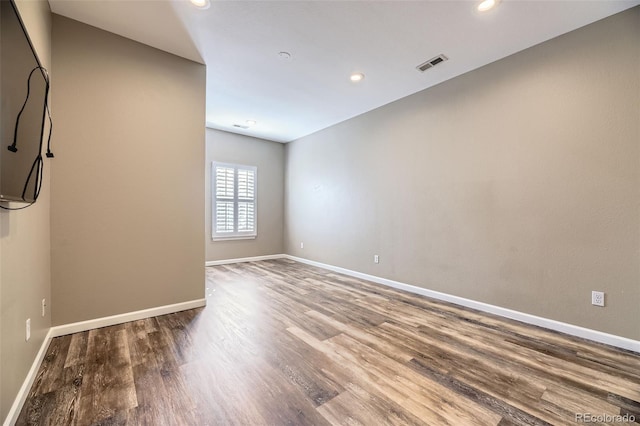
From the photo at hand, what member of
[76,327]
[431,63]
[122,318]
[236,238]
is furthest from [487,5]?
[236,238]

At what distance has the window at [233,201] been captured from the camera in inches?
211

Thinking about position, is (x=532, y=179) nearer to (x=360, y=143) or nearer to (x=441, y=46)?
(x=441, y=46)

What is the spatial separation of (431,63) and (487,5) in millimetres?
844

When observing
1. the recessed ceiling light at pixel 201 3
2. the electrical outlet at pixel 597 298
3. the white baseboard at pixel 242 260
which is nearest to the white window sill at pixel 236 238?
the white baseboard at pixel 242 260

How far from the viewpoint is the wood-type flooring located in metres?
1.41

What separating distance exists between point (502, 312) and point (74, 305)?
426 centimetres

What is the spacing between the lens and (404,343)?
220cm

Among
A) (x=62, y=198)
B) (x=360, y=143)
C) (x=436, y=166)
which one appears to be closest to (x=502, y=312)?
(x=436, y=166)

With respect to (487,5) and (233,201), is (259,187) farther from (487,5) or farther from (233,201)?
(487,5)

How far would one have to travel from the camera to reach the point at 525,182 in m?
2.70

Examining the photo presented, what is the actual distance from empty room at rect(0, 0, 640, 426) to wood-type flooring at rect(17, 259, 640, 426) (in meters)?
0.02

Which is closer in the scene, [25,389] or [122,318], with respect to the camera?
[25,389]

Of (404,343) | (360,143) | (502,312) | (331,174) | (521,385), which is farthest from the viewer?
(331,174)

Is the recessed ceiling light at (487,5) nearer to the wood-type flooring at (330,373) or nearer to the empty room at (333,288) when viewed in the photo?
the empty room at (333,288)
